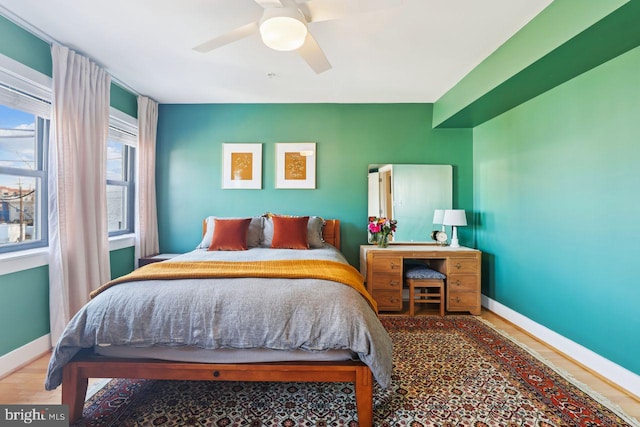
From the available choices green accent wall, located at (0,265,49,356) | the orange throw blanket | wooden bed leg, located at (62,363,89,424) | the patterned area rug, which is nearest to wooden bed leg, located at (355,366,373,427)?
the patterned area rug

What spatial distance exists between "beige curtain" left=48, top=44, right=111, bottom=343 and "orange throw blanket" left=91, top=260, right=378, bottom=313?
959mm

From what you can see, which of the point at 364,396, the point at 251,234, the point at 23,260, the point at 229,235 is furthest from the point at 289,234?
the point at 23,260

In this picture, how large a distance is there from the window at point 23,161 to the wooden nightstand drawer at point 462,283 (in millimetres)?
3933

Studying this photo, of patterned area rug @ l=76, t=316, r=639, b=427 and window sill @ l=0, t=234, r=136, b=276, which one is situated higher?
window sill @ l=0, t=234, r=136, b=276

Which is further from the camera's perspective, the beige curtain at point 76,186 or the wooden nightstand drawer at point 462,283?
the wooden nightstand drawer at point 462,283

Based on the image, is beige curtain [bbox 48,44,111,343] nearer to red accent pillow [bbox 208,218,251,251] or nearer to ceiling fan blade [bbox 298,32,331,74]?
red accent pillow [bbox 208,218,251,251]

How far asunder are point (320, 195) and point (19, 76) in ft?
9.56

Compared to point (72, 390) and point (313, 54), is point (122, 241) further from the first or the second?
point (313, 54)

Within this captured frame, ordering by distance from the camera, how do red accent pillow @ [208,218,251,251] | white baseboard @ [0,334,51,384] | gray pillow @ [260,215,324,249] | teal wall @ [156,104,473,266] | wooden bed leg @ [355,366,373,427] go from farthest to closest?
teal wall @ [156,104,473,266]
gray pillow @ [260,215,324,249]
red accent pillow @ [208,218,251,251]
white baseboard @ [0,334,51,384]
wooden bed leg @ [355,366,373,427]

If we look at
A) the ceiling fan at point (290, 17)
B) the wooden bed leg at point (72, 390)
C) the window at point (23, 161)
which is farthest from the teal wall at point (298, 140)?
the wooden bed leg at point (72, 390)

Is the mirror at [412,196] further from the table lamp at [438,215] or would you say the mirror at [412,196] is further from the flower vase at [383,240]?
the flower vase at [383,240]

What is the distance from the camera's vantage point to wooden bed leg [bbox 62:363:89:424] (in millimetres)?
1608

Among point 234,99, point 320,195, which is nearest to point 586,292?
point 320,195

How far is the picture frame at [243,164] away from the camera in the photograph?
388 centimetres
